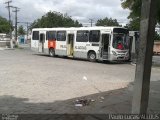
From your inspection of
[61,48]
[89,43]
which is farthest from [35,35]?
[89,43]

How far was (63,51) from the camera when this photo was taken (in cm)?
3145

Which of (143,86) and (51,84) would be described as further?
(51,84)

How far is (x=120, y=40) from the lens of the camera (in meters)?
27.1

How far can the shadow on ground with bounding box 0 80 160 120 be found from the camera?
8.73 meters

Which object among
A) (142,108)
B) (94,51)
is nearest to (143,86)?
(142,108)

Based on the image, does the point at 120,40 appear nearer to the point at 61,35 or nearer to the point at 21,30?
the point at 61,35

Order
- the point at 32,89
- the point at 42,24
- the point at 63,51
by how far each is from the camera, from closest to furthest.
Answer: the point at 32,89 < the point at 63,51 < the point at 42,24

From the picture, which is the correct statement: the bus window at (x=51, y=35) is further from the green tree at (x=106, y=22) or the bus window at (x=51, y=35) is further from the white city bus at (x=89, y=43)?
the green tree at (x=106, y=22)

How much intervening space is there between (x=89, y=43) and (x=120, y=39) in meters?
2.73

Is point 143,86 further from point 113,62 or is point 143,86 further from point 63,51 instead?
point 63,51

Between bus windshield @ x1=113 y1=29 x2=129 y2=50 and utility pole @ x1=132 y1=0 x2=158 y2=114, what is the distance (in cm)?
2046

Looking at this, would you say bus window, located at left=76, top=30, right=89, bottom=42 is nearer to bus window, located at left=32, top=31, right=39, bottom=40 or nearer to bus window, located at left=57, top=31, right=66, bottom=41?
bus window, located at left=57, top=31, right=66, bottom=41

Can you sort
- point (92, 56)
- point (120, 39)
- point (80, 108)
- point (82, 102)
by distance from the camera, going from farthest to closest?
point (92, 56) < point (120, 39) < point (82, 102) < point (80, 108)

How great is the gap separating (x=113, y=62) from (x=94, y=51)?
6.59 ft
